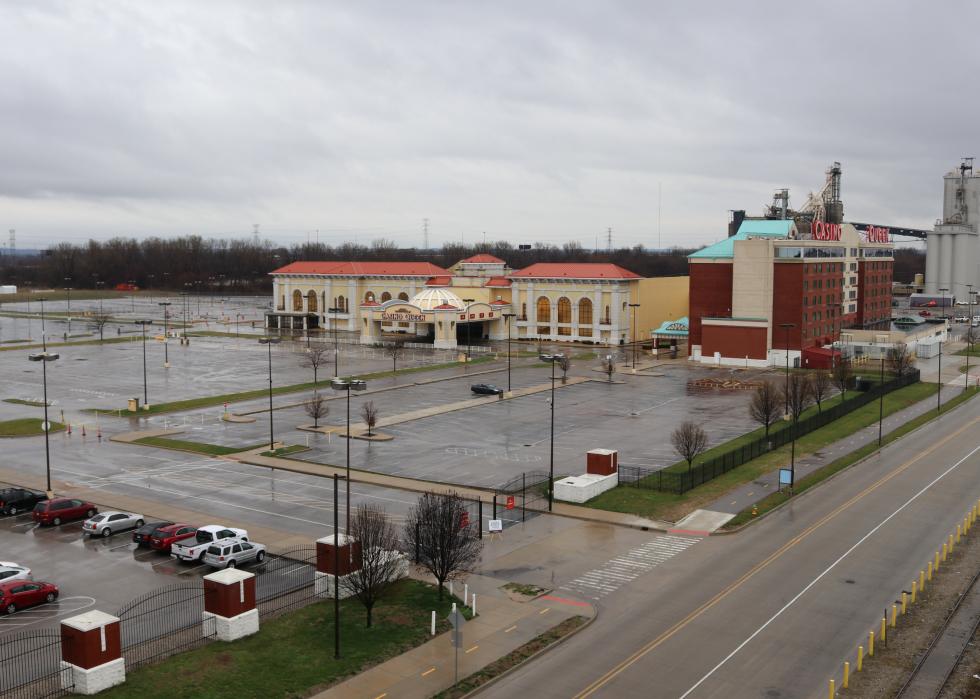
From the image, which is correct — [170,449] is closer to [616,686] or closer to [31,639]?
[31,639]

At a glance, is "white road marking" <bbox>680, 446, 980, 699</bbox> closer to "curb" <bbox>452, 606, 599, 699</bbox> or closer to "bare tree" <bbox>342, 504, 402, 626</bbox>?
"curb" <bbox>452, 606, 599, 699</bbox>

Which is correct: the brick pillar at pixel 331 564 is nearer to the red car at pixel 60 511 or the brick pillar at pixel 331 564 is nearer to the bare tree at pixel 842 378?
the red car at pixel 60 511

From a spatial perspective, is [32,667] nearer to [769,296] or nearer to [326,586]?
[326,586]

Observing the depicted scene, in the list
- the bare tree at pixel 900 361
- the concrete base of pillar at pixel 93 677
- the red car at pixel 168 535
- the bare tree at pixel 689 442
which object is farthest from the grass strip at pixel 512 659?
the bare tree at pixel 900 361

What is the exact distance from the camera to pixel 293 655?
24.5m

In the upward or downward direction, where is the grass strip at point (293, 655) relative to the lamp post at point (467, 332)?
downward

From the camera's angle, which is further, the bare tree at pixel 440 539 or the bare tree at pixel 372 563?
the bare tree at pixel 440 539

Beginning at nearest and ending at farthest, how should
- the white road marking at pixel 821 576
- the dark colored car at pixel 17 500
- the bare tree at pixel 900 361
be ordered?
the white road marking at pixel 821 576, the dark colored car at pixel 17 500, the bare tree at pixel 900 361

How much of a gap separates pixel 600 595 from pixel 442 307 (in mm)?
90450

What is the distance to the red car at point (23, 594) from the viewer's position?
2786cm

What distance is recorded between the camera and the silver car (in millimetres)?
31922

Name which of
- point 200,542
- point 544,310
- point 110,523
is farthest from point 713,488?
point 544,310

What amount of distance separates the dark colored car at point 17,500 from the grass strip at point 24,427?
19462mm

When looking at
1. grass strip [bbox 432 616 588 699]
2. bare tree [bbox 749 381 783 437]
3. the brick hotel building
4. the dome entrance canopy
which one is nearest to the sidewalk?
grass strip [bbox 432 616 588 699]
